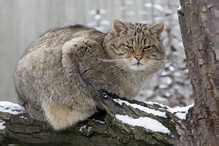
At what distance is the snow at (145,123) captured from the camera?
244cm

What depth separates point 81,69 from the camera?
3.05m

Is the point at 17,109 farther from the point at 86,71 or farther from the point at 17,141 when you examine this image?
the point at 86,71

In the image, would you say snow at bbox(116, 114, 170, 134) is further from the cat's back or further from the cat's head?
the cat's back

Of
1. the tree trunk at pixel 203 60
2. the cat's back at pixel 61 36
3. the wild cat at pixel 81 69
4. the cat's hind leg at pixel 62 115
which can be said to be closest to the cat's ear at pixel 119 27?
the wild cat at pixel 81 69

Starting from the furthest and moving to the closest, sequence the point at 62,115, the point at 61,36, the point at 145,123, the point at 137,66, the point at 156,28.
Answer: the point at 61,36, the point at 156,28, the point at 137,66, the point at 62,115, the point at 145,123

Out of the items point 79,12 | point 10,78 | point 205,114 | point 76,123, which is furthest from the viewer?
point 10,78

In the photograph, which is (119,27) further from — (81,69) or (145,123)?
(145,123)

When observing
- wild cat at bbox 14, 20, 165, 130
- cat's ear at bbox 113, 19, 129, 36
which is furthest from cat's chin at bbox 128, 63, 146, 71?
cat's ear at bbox 113, 19, 129, 36

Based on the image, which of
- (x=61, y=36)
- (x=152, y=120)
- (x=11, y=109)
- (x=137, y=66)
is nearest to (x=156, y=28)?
(x=137, y=66)

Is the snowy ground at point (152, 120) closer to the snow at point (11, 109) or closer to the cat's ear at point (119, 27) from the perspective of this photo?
the cat's ear at point (119, 27)

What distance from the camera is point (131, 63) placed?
3096 mm

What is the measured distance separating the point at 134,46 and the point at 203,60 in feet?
3.67

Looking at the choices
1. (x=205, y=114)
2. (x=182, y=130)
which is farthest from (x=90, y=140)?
(x=205, y=114)

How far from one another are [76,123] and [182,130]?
99cm
